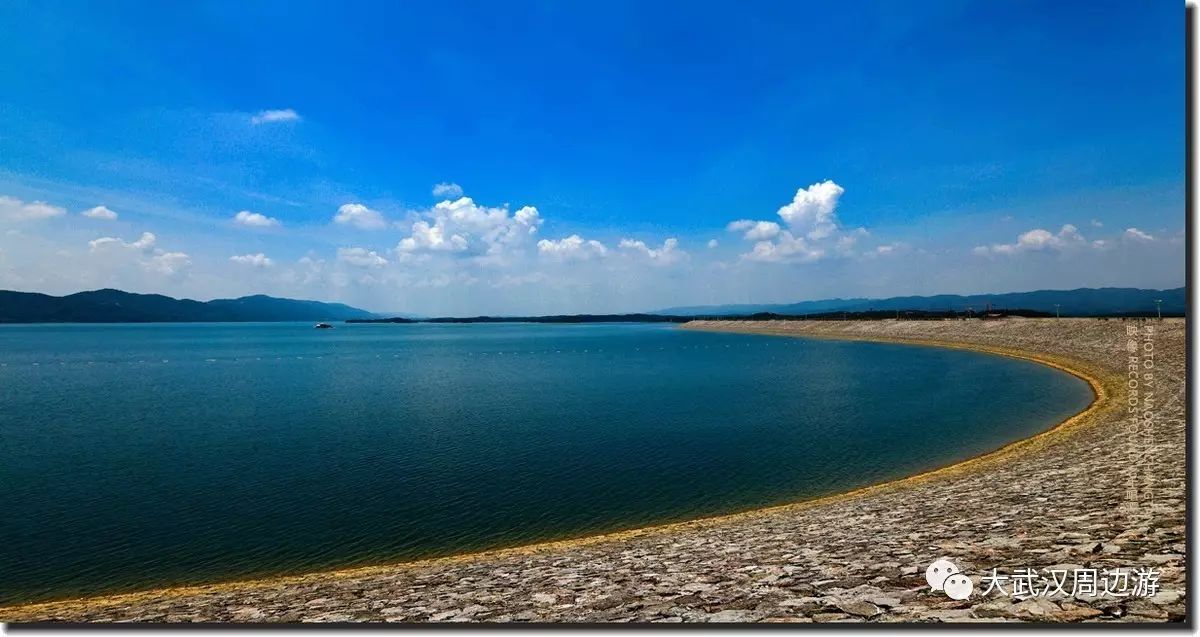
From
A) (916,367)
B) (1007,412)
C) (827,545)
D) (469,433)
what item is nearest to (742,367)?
(916,367)

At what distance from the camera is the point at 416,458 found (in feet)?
83.0

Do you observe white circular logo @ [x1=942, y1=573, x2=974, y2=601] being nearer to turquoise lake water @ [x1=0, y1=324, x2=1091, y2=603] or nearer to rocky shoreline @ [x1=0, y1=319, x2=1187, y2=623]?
rocky shoreline @ [x1=0, y1=319, x2=1187, y2=623]

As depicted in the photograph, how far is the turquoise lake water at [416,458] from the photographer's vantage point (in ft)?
51.9

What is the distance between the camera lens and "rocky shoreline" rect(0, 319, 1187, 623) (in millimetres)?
7121

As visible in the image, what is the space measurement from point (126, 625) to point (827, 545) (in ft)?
42.2

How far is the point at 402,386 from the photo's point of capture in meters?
54.4

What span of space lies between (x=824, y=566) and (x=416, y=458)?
2059cm

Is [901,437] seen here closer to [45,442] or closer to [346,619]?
[346,619]

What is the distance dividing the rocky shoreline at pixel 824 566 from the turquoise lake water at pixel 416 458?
8.43 ft

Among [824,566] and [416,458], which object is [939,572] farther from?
[416,458]

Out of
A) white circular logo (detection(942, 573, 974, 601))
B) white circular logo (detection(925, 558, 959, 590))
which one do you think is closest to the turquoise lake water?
white circular logo (detection(925, 558, 959, 590))

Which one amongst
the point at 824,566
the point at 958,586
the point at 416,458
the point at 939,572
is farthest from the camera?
the point at 416,458

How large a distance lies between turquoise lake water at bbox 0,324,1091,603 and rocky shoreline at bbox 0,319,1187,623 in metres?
2.57

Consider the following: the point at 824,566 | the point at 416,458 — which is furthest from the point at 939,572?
the point at 416,458
